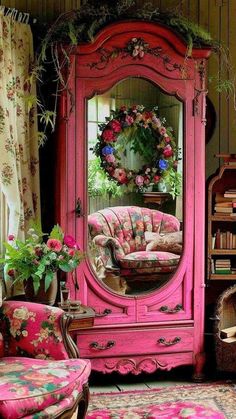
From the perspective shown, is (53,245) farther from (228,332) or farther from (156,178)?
(228,332)

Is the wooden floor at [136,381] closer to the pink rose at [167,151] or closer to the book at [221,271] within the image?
the book at [221,271]

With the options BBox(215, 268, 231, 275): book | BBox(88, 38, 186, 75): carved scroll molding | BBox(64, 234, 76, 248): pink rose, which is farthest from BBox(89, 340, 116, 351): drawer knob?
BBox(88, 38, 186, 75): carved scroll molding

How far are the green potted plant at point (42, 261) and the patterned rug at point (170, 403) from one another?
2.09 ft

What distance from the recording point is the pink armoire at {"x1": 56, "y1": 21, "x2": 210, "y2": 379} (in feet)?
12.1

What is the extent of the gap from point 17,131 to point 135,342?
4.56 ft

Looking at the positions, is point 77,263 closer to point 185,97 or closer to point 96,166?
point 96,166

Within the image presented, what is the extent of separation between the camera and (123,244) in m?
3.74

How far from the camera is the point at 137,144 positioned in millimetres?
3752

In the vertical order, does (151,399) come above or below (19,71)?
below

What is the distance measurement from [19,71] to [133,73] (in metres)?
0.66

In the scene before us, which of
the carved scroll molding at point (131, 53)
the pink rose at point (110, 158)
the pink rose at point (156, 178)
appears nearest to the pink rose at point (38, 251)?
the pink rose at point (110, 158)

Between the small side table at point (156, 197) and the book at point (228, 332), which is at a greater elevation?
the small side table at point (156, 197)

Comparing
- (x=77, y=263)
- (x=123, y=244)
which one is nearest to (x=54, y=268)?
(x=77, y=263)

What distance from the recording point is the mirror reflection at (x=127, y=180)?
3.72 meters
